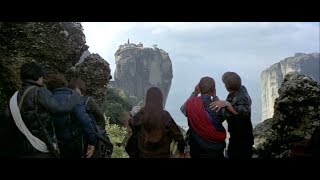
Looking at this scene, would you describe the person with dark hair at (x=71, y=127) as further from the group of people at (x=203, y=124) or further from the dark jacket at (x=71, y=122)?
the group of people at (x=203, y=124)

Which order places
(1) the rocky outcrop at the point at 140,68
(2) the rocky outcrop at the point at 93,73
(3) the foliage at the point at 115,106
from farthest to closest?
(1) the rocky outcrop at the point at 140,68
(3) the foliage at the point at 115,106
(2) the rocky outcrop at the point at 93,73

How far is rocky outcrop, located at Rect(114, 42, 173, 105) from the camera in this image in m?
37.1

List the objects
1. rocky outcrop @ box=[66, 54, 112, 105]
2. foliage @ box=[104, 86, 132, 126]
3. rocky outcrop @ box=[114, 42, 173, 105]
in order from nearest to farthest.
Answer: rocky outcrop @ box=[66, 54, 112, 105] < foliage @ box=[104, 86, 132, 126] < rocky outcrop @ box=[114, 42, 173, 105]

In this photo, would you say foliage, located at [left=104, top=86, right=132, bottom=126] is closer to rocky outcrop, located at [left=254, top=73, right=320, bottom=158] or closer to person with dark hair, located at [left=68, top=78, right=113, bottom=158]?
rocky outcrop, located at [left=254, top=73, right=320, bottom=158]

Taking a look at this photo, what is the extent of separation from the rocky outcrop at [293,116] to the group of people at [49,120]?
9.81ft

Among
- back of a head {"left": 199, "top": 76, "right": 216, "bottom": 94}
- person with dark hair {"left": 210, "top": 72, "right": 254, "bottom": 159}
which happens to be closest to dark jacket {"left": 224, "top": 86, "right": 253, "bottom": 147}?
person with dark hair {"left": 210, "top": 72, "right": 254, "bottom": 159}

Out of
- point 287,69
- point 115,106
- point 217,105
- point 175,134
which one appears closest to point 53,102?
point 175,134

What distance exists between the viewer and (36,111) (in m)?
4.36

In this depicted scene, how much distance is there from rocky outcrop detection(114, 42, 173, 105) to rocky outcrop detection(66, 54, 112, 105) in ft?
94.4

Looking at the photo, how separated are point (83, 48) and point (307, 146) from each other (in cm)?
511

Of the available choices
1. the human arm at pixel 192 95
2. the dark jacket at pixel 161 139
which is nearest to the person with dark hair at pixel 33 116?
the dark jacket at pixel 161 139

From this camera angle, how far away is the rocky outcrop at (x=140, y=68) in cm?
3712
